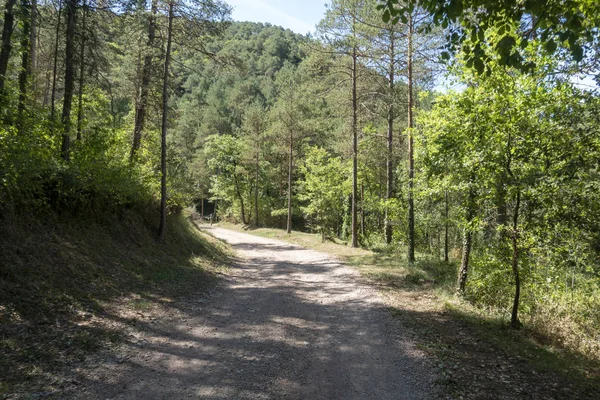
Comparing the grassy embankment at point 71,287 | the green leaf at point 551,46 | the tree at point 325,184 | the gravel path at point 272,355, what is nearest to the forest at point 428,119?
the green leaf at point 551,46

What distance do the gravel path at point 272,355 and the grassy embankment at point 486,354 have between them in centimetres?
41

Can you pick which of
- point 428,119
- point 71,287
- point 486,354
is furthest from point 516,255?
point 71,287

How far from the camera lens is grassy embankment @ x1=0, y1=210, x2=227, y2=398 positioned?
4.37m

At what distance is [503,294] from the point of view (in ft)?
29.2

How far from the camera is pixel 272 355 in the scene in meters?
5.24

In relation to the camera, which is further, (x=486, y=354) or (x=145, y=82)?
(x=145, y=82)

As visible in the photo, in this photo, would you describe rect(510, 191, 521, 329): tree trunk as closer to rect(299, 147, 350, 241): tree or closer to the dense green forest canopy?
the dense green forest canopy

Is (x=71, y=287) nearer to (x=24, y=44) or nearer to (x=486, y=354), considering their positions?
(x=24, y=44)

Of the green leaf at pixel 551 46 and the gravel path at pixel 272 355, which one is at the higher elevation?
the green leaf at pixel 551 46

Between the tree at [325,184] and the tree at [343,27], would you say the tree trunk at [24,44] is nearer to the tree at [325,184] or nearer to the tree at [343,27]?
the tree at [343,27]

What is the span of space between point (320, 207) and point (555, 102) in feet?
67.2

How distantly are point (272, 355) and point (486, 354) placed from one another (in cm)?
344

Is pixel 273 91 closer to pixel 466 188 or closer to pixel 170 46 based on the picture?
pixel 170 46

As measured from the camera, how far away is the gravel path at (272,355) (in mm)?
4195
